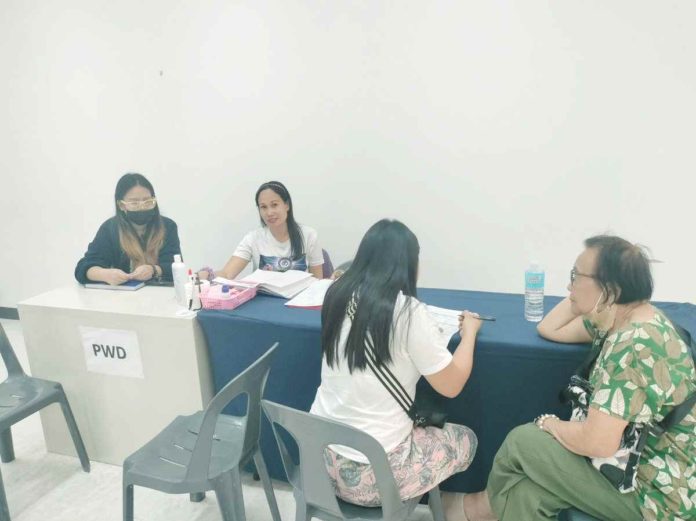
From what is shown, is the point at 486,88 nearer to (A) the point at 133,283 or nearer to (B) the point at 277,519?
(A) the point at 133,283

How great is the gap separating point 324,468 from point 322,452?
0.06 meters

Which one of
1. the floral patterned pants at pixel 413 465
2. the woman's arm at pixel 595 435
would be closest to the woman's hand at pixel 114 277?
the floral patterned pants at pixel 413 465

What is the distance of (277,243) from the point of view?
2793 mm

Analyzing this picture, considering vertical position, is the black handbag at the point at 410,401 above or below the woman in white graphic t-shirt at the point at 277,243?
below

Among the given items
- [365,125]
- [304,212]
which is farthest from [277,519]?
[365,125]

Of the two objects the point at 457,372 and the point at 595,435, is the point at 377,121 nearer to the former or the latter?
the point at 457,372

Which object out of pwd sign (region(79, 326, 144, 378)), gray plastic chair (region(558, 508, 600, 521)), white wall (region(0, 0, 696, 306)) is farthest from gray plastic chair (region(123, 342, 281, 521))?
white wall (region(0, 0, 696, 306))

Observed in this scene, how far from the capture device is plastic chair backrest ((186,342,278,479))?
138cm

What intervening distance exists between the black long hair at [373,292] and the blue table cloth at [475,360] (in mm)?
326

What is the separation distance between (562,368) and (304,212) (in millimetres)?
2033

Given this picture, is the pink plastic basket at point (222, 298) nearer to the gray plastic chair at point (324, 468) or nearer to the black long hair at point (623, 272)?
the gray plastic chair at point (324, 468)

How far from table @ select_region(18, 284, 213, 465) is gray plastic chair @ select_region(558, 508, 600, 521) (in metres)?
1.32

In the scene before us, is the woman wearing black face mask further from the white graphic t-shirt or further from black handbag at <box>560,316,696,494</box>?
black handbag at <box>560,316,696,494</box>

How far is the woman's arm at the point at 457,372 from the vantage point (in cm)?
137
